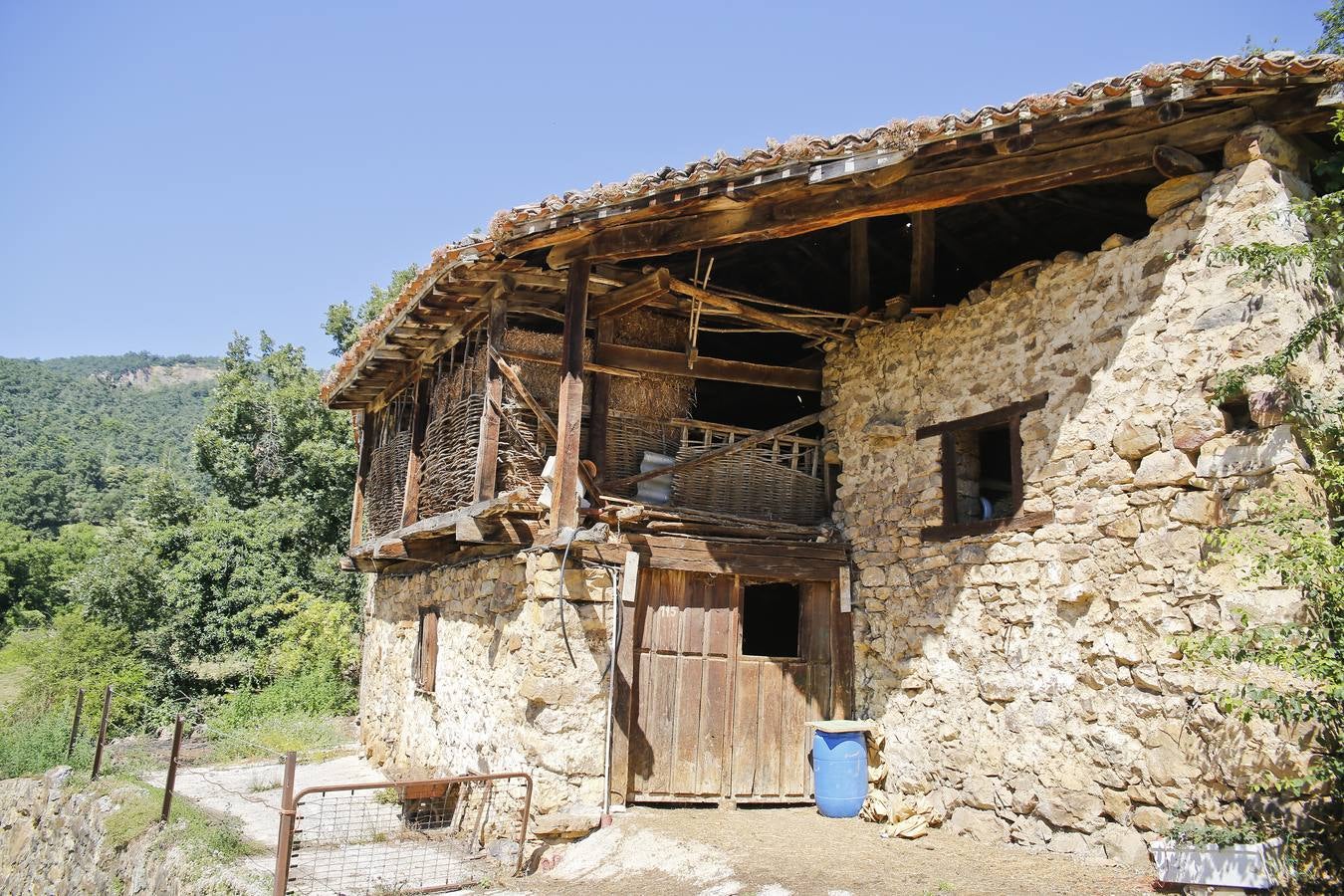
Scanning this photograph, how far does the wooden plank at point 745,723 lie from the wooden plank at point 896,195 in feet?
12.5

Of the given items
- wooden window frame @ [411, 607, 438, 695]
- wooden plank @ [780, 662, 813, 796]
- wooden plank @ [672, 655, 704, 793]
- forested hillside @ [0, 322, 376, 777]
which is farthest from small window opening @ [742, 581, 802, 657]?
forested hillside @ [0, 322, 376, 777]

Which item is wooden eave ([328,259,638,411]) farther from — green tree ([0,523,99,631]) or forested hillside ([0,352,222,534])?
green tree ([0,523,99,631])

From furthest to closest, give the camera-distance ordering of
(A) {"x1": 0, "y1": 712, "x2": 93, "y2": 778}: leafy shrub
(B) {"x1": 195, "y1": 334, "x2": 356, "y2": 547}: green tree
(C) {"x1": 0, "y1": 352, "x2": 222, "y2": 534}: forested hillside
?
(C) {"x1": 0, "y1": 352, "x2": 222, "y2": 534}: forested hillside, (B) {"x1": 195, "y1": 334, "x2": 356, "y2": 547}: green tree, (A) {"x1": 0, "y1": 712, "x2": 93, "y2": 778}: leafy shrub

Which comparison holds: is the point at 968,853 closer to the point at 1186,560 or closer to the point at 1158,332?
the point at 1186,560

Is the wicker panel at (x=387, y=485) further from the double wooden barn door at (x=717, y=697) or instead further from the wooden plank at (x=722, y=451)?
the double wooden barn door at (x=717, y=697)

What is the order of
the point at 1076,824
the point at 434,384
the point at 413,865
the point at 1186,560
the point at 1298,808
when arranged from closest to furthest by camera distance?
the point at 1298,808 < the point at 1186,560 < the point at 1076,824 < the point at 413,865 < the point at 434,384

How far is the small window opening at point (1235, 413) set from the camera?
18.7 feet

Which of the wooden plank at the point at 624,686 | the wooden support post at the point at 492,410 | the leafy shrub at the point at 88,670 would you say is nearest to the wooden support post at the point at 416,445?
the wooden support post at the point at 492,410

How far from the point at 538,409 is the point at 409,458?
10.1 ft

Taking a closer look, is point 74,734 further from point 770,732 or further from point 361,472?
point 770,732

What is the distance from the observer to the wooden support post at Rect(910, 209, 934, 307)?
8.33 meters

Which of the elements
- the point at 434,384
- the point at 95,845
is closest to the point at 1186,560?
the point at 434,384

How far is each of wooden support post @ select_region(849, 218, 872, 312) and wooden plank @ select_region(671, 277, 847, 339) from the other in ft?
1.54

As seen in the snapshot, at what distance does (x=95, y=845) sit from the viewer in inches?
375
